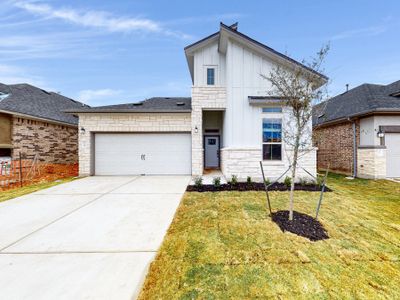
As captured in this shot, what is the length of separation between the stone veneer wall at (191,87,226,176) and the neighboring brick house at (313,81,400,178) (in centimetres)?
483

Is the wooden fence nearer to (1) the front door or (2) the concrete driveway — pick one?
(2) the concrete driveway

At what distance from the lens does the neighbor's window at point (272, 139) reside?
28.8 feet

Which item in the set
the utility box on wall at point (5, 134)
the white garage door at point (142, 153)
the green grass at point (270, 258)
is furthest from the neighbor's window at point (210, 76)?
the utility box on wall at point (5, 134)

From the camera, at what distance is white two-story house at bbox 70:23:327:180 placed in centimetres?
873

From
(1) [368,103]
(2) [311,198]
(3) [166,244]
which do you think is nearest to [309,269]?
(3) [166,244]

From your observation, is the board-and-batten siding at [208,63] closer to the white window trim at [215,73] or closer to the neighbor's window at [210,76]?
the white window trim at [215,73]

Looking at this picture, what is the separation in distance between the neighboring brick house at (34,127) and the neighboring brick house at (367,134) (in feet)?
52.2

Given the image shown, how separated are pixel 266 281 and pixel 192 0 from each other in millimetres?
17874

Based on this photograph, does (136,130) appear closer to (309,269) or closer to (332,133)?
(309,269)

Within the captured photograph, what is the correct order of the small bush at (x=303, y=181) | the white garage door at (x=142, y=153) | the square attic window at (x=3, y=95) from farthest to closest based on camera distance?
the square attic window at (x=3, y=95) < the white garage door at (x=142, y=153) < the small bush at (x=303, y=181)

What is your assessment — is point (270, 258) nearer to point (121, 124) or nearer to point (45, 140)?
point (121, 124)

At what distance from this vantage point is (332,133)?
1264cm

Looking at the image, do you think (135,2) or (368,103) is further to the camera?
(135,2)

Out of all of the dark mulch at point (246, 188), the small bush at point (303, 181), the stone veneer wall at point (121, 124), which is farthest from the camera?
the stone veneer wall at point (121, 124)
